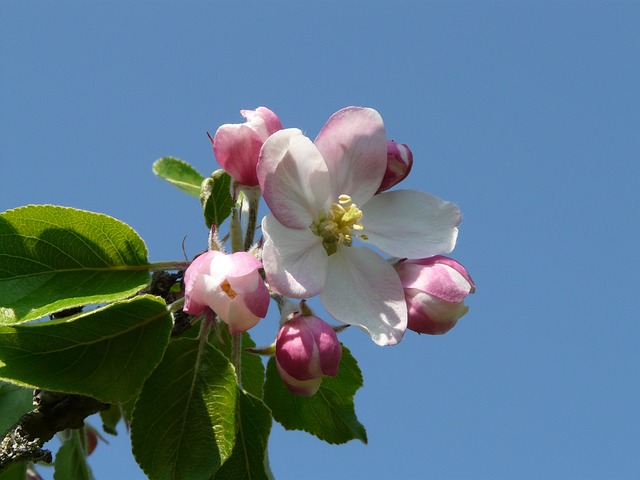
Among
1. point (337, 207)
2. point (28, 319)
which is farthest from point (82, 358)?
point (337, 207)

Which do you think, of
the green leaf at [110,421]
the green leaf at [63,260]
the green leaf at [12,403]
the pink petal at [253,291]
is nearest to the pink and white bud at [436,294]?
the pink petal at [253,291]

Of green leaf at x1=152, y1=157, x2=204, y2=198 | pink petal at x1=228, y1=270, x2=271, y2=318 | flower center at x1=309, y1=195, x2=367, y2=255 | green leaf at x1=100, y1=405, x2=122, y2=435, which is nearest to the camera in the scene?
pink petal at x1=228, y1=270, x2=271, y2=318

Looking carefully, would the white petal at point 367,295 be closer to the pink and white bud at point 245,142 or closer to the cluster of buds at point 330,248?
the cluster of buds at point 330,248

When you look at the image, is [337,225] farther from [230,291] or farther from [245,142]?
[230,291]

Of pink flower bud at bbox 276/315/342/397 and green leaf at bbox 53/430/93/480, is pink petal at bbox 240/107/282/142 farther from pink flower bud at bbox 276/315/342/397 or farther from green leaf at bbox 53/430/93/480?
green leaf at bbox 53/430/93/480

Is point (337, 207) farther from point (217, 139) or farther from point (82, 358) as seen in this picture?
point (82, 358)

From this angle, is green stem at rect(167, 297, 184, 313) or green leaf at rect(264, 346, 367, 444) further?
green leaf at rect(264, 346, 367, 444)

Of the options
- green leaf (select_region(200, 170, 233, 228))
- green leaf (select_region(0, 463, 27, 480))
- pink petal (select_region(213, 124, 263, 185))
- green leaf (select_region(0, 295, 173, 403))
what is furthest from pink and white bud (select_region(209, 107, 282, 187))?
green leaf (select_region(0, 463, 27, 480))
